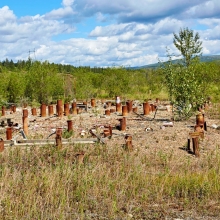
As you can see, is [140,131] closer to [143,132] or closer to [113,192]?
[143,132]

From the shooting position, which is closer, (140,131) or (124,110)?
(140,131)

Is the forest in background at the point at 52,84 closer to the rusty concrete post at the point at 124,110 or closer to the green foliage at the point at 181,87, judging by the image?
the rusty concrete post at the point at 124,110

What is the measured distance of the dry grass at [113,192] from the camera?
563 centimetres

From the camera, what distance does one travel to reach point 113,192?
6309mm

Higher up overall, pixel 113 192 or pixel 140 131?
pixel 140 131

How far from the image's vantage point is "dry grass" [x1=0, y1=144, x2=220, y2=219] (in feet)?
18.5

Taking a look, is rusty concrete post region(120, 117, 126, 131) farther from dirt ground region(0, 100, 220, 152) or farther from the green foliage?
the green foliage

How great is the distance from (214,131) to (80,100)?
18931 millimetres

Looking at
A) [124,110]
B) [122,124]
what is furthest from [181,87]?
[122,124]

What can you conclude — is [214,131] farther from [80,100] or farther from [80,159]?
[80,100]

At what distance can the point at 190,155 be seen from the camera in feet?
30.3

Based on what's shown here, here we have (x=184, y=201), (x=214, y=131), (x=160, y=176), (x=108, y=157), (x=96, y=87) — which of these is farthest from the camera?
(x=96, y=87)

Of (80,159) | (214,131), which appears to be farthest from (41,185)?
(214,131)

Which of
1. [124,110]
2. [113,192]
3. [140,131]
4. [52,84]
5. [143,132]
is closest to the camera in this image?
[113,192]
